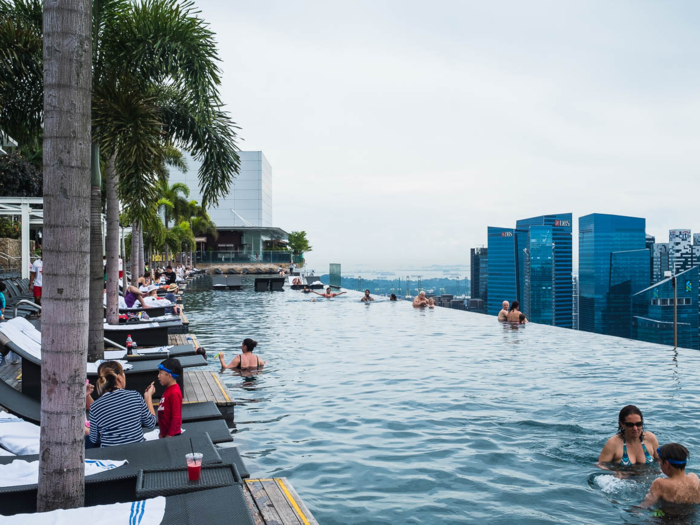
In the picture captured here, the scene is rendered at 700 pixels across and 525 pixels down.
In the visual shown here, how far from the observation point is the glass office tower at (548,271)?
547 ft

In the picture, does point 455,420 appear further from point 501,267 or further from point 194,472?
point 501,267

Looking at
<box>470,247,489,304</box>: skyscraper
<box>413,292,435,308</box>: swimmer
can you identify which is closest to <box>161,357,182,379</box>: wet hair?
<box>413,292,435,308</box>: swimmer

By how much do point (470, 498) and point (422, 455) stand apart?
1283mm

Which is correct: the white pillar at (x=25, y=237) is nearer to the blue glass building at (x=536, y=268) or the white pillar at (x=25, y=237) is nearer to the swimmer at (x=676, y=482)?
the swimmer at (x=676, y=482)

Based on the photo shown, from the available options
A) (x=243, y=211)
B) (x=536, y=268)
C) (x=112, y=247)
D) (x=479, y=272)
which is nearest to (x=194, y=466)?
(x=112, y=247)

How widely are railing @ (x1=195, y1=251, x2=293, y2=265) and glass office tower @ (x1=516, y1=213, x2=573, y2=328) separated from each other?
106757mm

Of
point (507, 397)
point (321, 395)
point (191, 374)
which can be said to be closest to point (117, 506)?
point (191, 374)

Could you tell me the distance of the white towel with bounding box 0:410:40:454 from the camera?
525cm

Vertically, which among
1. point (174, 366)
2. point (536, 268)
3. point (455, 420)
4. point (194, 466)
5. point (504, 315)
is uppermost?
point (536, 268)

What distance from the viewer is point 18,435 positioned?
5.50 m

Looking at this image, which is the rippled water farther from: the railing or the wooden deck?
the railing

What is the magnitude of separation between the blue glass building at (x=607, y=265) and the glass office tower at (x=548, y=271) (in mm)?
12696

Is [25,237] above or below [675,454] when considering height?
above

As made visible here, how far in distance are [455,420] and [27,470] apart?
19.2ft
